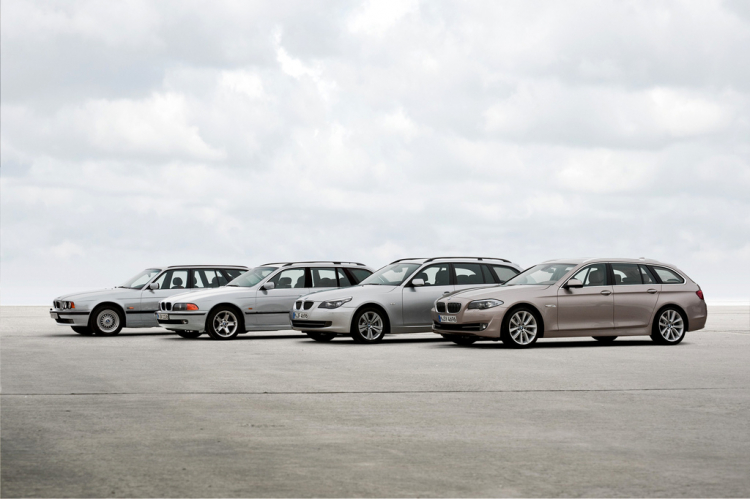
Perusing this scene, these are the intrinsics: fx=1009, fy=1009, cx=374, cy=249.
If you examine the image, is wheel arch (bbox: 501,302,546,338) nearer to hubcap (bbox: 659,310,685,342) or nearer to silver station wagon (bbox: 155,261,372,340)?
hubcap (bbox: 659,310,685,342)

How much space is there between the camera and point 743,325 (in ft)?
91.7

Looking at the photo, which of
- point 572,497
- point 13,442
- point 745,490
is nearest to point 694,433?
point 745,490

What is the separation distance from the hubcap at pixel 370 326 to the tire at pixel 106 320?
6554mm

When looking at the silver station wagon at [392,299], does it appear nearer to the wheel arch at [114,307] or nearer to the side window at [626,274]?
the side window at [626,274]

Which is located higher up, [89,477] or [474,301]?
[474,301]

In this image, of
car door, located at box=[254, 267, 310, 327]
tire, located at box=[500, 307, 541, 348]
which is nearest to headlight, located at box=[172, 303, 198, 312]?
car door, located at box=[254, 267, 310, 327]

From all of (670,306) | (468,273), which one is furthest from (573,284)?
(468,273)

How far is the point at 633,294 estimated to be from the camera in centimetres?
1925

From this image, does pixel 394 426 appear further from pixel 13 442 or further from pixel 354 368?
pixel 354 368

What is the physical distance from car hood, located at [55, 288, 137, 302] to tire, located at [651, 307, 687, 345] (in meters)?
11.7

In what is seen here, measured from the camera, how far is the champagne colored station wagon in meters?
18.2

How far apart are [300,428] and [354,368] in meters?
5.72

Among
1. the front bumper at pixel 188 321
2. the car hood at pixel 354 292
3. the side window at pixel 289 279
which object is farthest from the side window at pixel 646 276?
the front bumper at pixel 188 321

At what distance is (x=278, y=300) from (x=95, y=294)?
4.56 m
